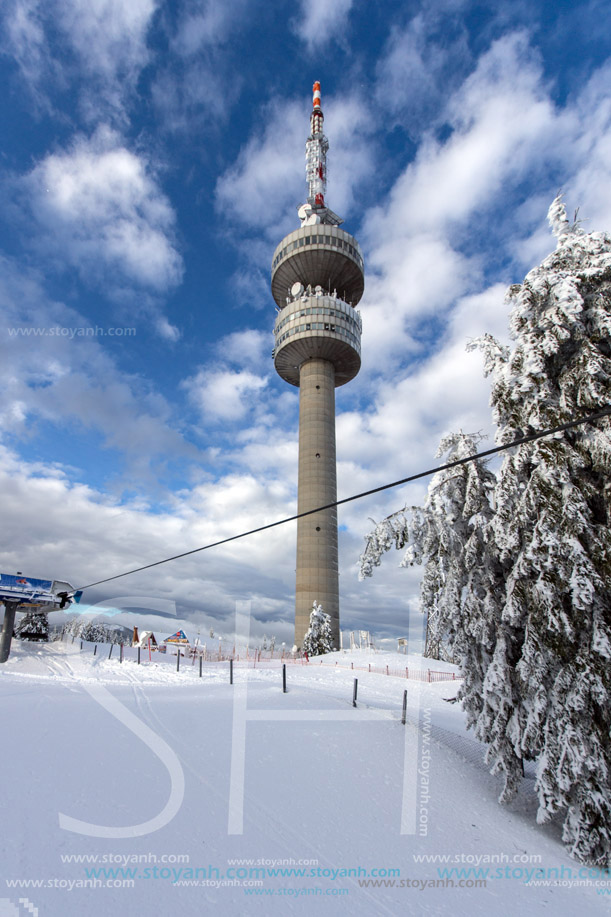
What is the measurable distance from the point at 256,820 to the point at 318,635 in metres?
46.3

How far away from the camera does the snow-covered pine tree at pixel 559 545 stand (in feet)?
30.4

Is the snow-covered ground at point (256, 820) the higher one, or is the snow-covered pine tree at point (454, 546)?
the snow-covered pine tree at point (454, 546)

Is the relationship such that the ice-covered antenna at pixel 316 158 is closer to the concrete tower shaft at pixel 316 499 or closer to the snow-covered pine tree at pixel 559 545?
the concrete tower shaft at pixel 316 499

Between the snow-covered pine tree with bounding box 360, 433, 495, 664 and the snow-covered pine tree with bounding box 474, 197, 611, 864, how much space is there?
2.55 ft

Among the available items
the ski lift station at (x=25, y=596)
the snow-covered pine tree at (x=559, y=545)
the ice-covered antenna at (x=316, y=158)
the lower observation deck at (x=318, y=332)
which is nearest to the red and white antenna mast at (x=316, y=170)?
the ice-covered antenna at (x=316, y=158)

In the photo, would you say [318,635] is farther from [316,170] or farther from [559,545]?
[316,170]

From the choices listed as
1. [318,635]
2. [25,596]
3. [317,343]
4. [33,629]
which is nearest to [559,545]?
[25,596]

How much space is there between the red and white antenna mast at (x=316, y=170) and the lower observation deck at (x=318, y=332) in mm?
15387

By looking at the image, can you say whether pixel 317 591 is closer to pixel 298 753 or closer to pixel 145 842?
pixel 298 753

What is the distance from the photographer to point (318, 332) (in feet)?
227

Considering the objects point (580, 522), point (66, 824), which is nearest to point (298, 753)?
point (66, 824)

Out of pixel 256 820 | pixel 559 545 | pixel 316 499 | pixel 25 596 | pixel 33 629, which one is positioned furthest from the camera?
pixel 316 499

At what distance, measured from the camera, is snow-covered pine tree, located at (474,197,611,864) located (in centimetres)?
926

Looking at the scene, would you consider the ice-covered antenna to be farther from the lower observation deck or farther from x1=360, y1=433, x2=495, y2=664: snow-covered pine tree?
x1=360, y1=433, x2=495, y2=664: snow-covered pine tree
